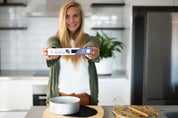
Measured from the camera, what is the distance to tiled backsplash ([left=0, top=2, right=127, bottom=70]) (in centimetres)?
398

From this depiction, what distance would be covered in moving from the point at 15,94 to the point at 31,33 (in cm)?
108

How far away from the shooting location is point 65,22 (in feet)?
6.31

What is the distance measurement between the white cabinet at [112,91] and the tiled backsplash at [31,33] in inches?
25.4

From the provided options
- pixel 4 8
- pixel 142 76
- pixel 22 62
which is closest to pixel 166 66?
pixel 142 76

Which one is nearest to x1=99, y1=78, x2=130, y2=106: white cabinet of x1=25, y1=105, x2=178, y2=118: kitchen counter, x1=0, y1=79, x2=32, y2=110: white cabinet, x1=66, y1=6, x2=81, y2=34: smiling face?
x1=0, y1=79, x2=32, y2=110: white cabinet

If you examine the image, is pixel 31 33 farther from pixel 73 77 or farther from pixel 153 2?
pixel 73 77

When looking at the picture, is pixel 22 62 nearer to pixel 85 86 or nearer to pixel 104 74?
pixel 104 74

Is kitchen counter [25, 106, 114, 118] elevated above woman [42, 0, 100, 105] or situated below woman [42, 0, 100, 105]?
below

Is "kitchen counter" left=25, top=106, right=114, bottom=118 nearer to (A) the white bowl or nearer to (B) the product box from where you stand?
(A) the white bowl

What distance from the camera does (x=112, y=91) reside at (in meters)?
3.50

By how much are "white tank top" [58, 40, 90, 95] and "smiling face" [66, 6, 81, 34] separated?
0.26 meters

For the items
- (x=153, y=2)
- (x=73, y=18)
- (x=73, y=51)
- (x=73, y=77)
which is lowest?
(x=73, y=77)

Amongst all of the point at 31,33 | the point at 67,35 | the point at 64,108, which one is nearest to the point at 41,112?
the point at 64,108

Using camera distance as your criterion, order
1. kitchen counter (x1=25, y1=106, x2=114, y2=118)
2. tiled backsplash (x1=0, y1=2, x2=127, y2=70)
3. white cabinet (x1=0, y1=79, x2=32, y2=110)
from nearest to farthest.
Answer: kitchen counter (x1=25, y1=106, x2=114, y2=118) → white cabinet (x1=0, y1=79, x2=32, y2=110) → tiled backsplash (x1=0, y1=2, x2=127, y2=70)
